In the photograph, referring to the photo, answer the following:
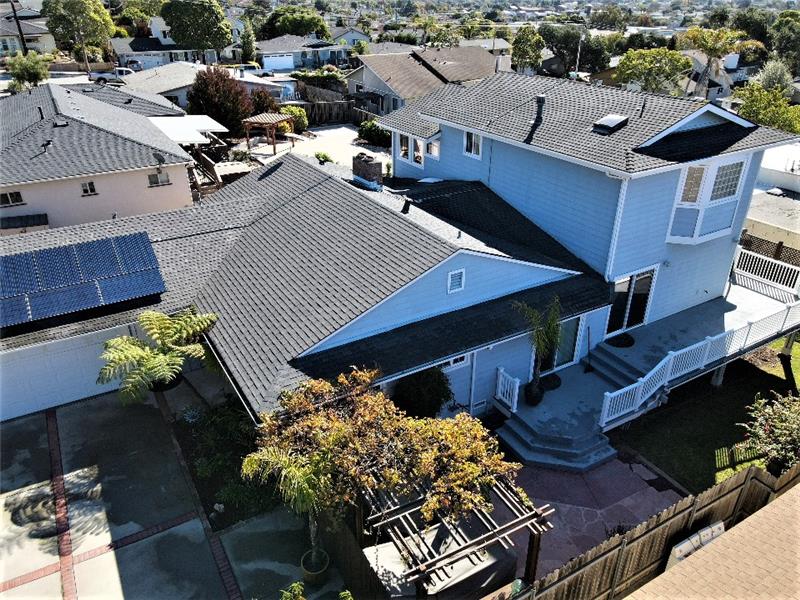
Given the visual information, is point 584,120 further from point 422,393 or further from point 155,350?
point 155,350

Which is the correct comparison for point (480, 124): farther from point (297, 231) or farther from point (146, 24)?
point (146, 24)

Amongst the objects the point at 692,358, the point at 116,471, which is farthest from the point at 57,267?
the point at 692,358

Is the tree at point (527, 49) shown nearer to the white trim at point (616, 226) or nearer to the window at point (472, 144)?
the window at point (472, 144)

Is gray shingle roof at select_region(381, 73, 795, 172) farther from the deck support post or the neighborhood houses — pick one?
the deck support post

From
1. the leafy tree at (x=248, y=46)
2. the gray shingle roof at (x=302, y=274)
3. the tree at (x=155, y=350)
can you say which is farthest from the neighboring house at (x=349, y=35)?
the tree at (x=155, y=350)

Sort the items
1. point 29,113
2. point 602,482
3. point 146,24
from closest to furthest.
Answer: point 602,482 → point 29,113 → point 146,24

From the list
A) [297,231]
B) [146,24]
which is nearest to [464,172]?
[297,231]
